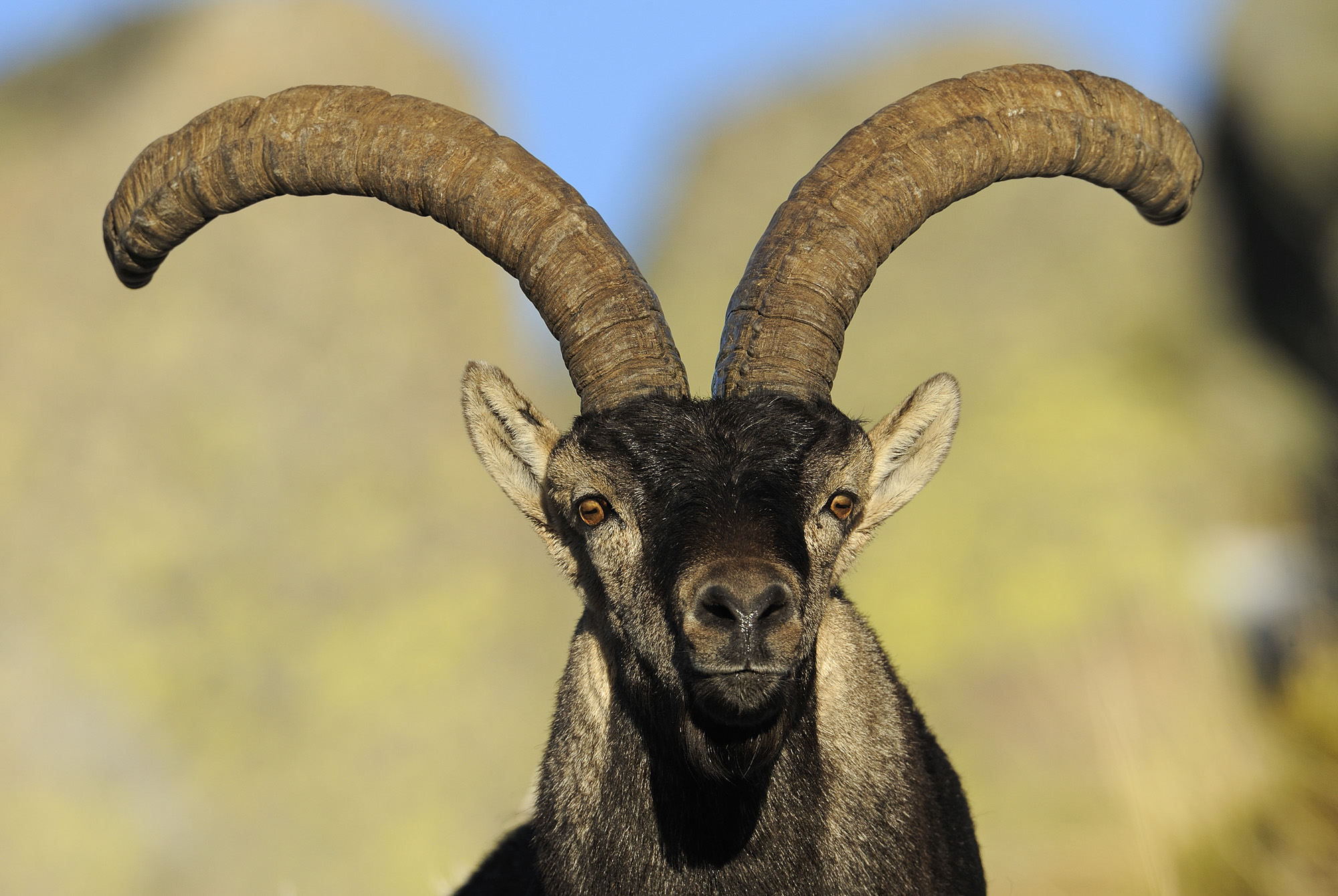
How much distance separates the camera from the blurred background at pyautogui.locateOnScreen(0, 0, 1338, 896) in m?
26.4

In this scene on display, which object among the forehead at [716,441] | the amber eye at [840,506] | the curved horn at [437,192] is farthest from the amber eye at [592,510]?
the amber eye at [840,506]

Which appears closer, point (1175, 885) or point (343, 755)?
point (1175, 885)

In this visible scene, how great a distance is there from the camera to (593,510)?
5.43 meters

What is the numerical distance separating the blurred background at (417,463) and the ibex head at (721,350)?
12346 millimetres

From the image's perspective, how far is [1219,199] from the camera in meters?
35.3

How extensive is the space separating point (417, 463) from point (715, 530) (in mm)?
31334

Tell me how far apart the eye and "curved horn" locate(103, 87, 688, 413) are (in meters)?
0.45

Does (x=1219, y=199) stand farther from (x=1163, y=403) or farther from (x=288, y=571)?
(x=288, y=571)

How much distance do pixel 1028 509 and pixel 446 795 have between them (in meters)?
15.8

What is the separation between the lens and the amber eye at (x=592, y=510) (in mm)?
5418

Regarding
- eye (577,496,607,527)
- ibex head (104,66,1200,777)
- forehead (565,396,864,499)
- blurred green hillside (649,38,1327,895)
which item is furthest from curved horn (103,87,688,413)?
blurred green hillside (649,38,1327,895)

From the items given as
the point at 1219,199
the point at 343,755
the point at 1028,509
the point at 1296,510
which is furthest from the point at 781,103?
the point at 1296,510

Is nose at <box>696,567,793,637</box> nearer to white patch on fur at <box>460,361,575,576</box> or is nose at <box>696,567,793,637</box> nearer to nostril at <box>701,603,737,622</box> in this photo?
nostril at <box>701,603,737,622</box>

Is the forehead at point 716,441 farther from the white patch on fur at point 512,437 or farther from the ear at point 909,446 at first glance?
the ear at point 909,446
